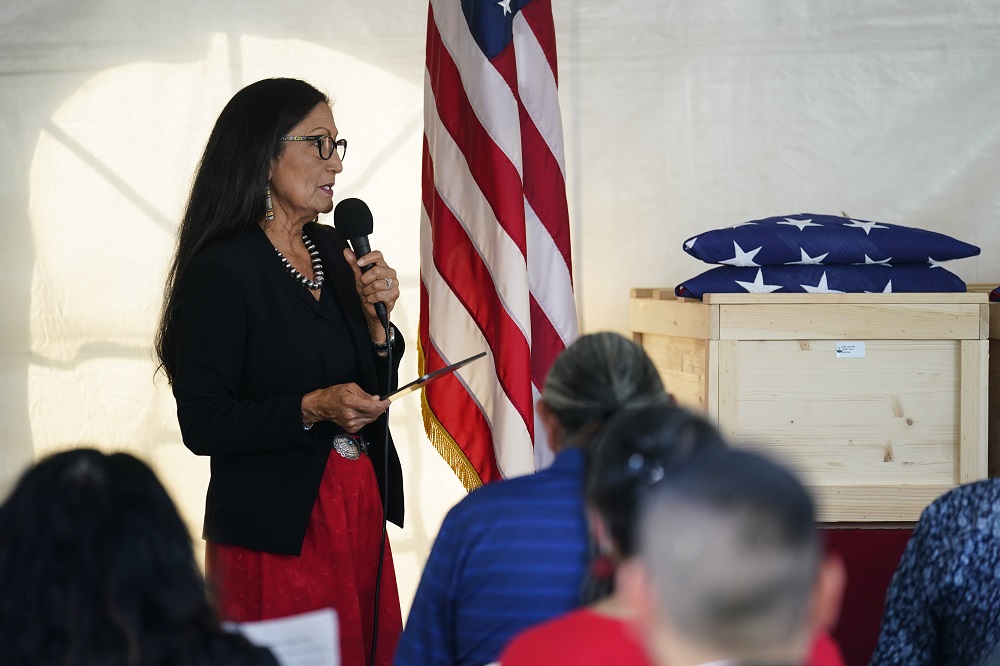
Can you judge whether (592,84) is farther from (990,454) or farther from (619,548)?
(619,548)

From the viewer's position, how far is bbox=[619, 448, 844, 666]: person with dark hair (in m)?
0.70

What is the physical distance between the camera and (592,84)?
331 centimetres

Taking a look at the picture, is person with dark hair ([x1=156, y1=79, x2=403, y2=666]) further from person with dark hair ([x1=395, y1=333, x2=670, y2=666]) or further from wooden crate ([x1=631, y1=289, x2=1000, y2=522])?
wooden crate ([x1=631, y1=289, x2=1000, y2=522])

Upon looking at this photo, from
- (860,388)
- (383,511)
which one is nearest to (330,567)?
(383,511)

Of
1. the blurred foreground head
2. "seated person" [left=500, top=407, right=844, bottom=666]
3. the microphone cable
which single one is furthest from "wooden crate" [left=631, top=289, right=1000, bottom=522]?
"seated person" [left=500, top=407, right=844, bottom=666]

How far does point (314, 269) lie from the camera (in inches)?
82.9

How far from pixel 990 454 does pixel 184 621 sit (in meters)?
2.13

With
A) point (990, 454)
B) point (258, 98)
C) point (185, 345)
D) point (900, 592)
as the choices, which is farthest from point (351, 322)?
point (990, 454)

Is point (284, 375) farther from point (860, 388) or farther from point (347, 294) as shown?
point (860, 388)

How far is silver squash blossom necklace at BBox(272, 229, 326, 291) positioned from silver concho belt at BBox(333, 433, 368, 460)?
29cm

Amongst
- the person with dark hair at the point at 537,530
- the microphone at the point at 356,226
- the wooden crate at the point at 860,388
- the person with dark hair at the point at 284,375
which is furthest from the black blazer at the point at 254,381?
the wooden crate at the point at 860,388

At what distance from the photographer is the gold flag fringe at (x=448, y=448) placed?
2.70 meters

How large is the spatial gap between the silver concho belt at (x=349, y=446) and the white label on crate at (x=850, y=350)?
3.62ft

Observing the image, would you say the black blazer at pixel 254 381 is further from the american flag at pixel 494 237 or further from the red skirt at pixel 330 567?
the american flag at pixel 494 237
